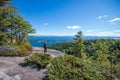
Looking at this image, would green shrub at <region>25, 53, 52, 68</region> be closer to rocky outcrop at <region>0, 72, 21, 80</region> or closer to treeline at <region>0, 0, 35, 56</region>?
rocky outcrop at <region>0, 72, 21, 80</region>

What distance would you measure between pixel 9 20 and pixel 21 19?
1.47m

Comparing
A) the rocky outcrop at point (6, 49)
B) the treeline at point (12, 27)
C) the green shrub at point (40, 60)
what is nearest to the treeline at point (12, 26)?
the treeline at point (12, 27)

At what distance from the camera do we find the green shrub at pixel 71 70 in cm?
1084

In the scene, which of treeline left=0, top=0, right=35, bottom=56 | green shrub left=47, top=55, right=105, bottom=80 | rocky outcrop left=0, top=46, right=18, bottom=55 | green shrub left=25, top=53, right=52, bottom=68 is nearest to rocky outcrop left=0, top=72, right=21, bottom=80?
green shrub left=47, top=55, right=105, bottom=80

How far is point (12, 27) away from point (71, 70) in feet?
36.9

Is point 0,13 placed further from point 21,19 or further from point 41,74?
point 41,74

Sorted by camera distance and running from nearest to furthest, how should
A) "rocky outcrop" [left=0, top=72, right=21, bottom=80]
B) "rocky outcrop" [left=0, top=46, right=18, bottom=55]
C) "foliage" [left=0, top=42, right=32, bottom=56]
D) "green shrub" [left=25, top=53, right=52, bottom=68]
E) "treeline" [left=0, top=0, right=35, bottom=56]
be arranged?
"rocky outcrop" [left=0, top=72, right=21, bottom=80]
"green shrub" [left=25, top=53, right=52, bottom=68]
"foliage" [left=0, top=42, right=32, bottom=56]
"rocky outcrop" [left=0, top=46, right=18, bottom=55]
"treeline" [left=0, top=0, right=35, bottom=56]

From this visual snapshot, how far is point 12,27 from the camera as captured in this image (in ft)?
63.3

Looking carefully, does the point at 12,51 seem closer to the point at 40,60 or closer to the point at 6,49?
the point at 6,49

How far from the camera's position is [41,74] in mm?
11031

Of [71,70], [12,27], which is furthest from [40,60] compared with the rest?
[12,27]

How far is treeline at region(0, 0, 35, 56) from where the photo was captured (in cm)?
1781

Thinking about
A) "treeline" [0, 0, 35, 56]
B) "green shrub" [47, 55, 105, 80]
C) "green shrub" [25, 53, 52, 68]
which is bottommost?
"green shrub" [47, 55, 105, 80]

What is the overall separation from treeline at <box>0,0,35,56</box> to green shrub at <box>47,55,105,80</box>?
5802 millimetres
